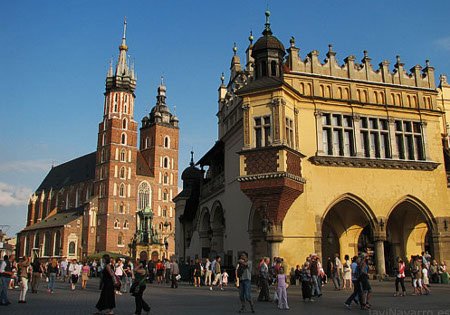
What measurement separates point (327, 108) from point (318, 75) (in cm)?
198

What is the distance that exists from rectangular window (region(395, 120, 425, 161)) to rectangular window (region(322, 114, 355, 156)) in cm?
307

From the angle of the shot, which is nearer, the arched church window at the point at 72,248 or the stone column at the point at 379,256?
the stone column at the point at 379,256

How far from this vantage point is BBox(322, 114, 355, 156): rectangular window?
2562 cm

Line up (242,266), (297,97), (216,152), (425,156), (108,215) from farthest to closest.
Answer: (108,215) → (216,152) → (425,156) → (297,97) → (242,266)

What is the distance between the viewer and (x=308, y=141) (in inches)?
985

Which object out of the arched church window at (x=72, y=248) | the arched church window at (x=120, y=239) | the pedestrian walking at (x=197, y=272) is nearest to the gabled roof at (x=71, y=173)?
the arched church window at (x=72, y=248)

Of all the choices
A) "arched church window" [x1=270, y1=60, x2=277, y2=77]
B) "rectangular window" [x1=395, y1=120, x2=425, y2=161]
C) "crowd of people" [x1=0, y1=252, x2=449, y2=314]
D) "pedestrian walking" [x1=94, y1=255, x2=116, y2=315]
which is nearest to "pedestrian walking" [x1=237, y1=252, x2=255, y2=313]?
"crowd of people" [x1=0, y1=252, x2=449, y2=314]

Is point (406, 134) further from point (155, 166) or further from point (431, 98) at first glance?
point (155, 166)

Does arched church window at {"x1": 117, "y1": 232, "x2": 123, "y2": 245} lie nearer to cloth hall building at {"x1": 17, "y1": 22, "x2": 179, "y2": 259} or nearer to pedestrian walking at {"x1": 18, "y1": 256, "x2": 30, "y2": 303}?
cloth hall building at {"x1": 17, "y1": 22, "x2": 179, "y2": 259}

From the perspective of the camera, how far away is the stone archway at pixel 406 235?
92.5ft

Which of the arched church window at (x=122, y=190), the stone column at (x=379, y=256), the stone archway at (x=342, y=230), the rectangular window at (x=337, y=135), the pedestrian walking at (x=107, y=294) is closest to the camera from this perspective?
the pedestrian walking at (x=107, y=294)

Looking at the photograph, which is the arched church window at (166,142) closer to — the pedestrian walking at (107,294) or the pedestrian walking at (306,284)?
the pedestrian walking at (306,284)

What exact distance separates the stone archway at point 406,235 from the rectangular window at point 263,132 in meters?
9.97

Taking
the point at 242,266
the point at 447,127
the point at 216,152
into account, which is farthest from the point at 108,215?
the point at 242,266
